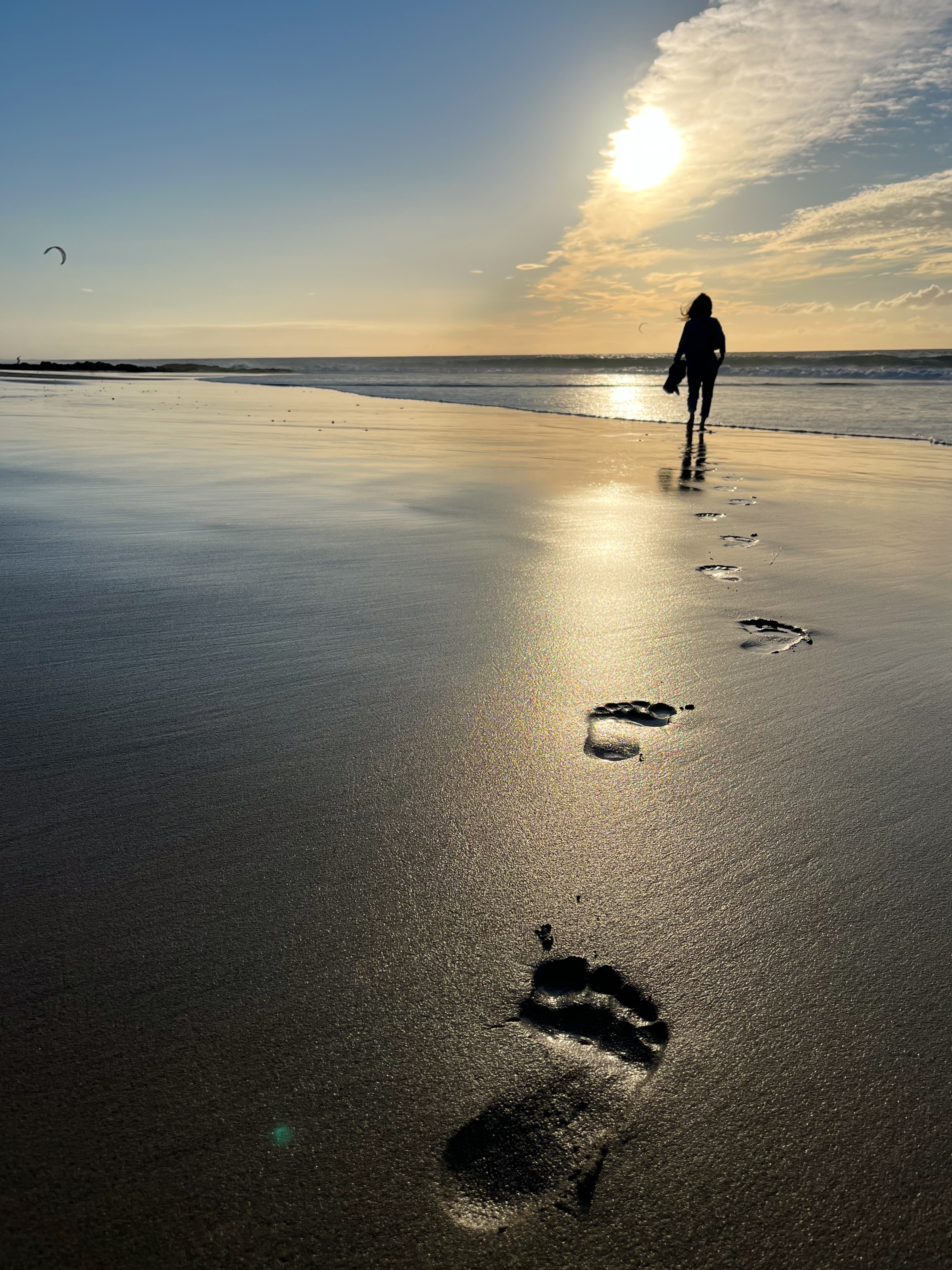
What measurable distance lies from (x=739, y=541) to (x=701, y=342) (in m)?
6.13

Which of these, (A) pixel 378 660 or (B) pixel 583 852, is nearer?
(B) pixel 583 852

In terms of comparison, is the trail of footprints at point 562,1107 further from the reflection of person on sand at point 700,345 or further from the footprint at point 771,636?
the reflection of person on sand at point 700,345

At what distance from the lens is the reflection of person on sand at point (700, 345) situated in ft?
29.6

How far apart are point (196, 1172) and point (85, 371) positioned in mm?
46565

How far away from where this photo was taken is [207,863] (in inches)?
52.4

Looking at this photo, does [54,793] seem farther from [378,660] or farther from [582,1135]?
[582,1135]

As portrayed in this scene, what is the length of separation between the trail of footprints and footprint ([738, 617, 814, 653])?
1.49 metres

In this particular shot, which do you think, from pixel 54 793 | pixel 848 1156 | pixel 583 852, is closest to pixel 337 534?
pixel 54 793

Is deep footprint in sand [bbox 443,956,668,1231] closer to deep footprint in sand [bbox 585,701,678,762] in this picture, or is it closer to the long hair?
deep footprint in sand [bbox 585,701,678,762]

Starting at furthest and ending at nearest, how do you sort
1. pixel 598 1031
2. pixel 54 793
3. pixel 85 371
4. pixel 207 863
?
pixel 85 371 < pixel 54 793 < pixel 207 863 < pixel 598 1031

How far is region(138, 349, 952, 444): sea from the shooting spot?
12.4 meters

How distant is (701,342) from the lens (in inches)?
359

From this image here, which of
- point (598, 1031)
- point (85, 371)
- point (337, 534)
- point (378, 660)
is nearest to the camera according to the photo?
point (598, 1031)

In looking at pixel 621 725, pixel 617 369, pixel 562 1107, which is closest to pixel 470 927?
pixel 562 1107
